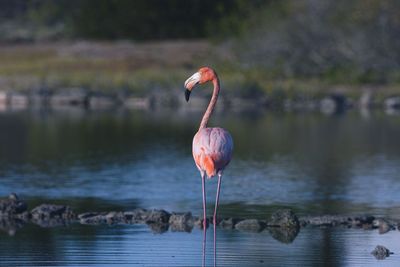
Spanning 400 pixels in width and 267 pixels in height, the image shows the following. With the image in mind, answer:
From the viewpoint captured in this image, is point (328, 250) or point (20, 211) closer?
point (328, 250)

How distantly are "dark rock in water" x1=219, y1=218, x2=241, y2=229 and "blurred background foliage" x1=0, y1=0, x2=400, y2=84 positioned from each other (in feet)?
104

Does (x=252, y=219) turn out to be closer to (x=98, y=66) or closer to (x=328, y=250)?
(x=328, y=250)

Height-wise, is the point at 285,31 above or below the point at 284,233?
above

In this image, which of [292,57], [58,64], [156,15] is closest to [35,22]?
[156,15]

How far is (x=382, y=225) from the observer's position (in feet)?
49.8

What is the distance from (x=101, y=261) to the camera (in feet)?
41.1

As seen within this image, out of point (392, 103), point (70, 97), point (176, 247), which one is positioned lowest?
point (176, 247)

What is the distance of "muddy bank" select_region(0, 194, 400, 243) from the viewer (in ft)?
49.7

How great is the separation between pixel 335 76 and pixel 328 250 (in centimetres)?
3472

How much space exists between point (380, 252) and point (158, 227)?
3250 mm

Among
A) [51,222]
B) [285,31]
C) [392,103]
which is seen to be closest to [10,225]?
[51,222]

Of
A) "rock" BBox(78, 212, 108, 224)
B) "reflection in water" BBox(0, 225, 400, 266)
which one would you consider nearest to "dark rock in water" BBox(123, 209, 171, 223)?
"rock" BBox(78, 212, 108, 224)

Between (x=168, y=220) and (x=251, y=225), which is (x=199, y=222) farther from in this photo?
(x=251, y=225)

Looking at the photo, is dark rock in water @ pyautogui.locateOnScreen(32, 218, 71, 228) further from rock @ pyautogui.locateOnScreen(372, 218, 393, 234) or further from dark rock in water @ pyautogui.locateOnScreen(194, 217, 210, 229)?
rock @ pyautogui.locateOnScreen(372, 218, 393, 234)
